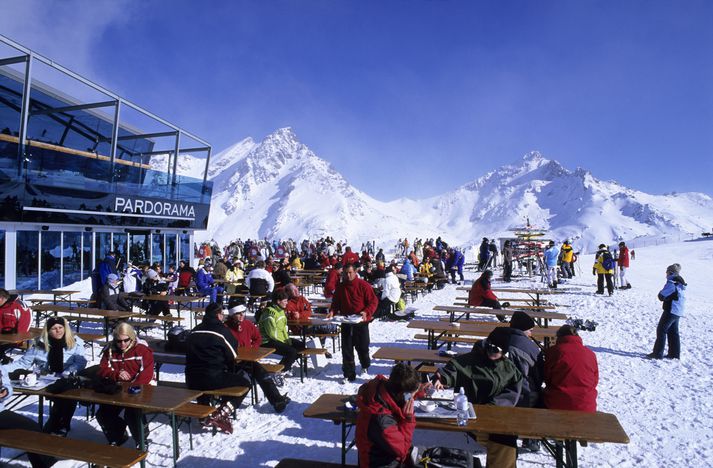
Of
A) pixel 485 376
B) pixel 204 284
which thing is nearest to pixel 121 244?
pixel 204 284

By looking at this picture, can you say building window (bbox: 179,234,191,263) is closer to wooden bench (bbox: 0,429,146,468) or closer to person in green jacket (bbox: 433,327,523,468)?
wooden bench (bbox: 0,429,146,468)

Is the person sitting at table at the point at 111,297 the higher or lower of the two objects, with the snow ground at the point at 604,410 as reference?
higher

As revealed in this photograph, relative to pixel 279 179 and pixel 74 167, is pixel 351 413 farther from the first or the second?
pixel 279 179

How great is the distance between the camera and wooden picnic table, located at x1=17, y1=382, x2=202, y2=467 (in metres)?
3.80

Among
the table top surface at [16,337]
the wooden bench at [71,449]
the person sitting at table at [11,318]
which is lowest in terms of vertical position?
the wooden bench at [71,449]

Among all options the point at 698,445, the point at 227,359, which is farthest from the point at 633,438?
the point at 227,359

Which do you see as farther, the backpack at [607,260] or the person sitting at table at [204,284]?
the backpack at [607,260]

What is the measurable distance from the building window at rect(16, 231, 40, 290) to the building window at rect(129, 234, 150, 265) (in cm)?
381

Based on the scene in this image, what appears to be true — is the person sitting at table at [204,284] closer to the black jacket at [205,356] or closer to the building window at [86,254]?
the building window at [86,254]

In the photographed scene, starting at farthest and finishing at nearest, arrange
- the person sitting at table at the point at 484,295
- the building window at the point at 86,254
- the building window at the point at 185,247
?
the building window at the point at 185,247 < the building window at the point at 86,254 < the person sitting at table at the point at 484,295

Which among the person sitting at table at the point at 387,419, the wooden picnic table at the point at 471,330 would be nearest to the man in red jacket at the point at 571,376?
the person sitting at table at the point at 387,419

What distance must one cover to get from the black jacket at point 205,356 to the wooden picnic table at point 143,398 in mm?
495

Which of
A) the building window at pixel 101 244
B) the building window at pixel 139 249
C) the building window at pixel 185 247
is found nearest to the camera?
the building window at pixel 101 244

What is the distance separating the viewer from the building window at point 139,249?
57.6ft
